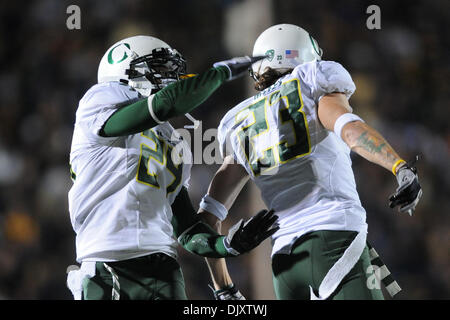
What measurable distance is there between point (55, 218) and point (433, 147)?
12.2ft

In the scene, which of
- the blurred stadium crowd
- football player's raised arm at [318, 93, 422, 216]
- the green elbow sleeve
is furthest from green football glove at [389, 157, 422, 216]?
the blurred stadium crowd

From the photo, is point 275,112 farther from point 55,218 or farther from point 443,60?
point 443,60

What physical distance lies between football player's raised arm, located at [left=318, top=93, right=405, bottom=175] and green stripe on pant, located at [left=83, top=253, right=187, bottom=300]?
102 centimetres

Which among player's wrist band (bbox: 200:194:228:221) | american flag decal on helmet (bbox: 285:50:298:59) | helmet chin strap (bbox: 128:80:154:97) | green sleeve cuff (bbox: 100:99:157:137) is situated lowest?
player's wrist band (bbox: 200:194:228:221)

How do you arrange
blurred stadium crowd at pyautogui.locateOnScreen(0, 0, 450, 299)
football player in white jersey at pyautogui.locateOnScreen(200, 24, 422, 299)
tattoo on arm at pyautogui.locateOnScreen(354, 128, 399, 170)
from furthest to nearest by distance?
blurred stadium crowd at pyautogui.locateOnScreen(0, 0, 450, 299) < football player in white jersey at pyautogui.locateOnScreen(200, 24, 422, 299) < tattoo on arm at pyautogui.locateOnScreen(354, 128, 399, 170)

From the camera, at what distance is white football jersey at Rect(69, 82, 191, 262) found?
309cm

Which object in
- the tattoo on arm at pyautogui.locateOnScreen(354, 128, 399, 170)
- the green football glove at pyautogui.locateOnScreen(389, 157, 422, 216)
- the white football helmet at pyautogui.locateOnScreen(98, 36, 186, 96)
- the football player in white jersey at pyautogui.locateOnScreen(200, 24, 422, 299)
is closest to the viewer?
the green football glove at pyautogui.locateOnScreen(389, 157, 422, 216)

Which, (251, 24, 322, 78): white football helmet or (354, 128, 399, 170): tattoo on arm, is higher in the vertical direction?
(251, 24, 322, 78): white football helmet

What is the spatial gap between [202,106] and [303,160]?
255 centimetres

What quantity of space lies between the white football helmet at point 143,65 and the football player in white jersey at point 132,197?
16 cm

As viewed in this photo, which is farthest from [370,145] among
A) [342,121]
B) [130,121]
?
[130,121]

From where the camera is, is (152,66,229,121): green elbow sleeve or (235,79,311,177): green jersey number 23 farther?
(235,79,311,177): green jersey number 23

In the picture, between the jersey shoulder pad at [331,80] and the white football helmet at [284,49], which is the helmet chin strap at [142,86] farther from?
the jersey shoulder pad at [331,80]

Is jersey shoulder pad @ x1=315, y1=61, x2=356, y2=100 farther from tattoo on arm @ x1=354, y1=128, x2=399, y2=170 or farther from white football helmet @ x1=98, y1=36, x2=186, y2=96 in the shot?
white football helmet @ x1=98, y1=36, x2=186, y2=96
